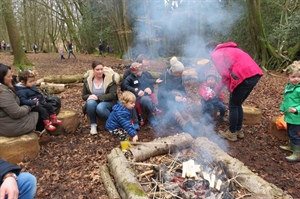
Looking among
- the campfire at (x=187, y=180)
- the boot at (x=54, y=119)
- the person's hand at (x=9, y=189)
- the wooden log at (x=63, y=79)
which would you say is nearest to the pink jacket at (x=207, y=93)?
the campfire at (x=187, y=180)

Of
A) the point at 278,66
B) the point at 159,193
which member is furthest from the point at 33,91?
the point at 278,66

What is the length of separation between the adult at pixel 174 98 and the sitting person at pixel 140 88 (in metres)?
0.25

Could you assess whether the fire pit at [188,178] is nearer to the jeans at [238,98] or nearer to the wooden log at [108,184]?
the wooden log at [108,184]

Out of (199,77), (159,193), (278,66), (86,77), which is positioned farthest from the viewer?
(278,66)

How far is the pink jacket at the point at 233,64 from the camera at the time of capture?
362 centimetres

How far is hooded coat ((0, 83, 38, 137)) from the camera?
3.25 meters

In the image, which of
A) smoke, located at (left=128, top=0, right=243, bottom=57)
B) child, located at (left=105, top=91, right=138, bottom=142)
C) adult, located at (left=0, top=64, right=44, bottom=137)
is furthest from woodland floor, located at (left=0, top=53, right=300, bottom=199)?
smoke, located at (left=128, top=0, right=243, bottom=57)

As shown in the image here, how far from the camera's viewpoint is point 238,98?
3.86 metres

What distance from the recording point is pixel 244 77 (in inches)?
142

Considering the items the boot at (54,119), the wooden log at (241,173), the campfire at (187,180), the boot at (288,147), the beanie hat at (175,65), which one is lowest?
→ the boot at (288,147)

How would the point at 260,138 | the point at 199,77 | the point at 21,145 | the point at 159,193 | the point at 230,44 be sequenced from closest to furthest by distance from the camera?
the point at 159,193 < the point at 21,145 < the point at 230,44 < the point at 260,138 < the point at 199,77

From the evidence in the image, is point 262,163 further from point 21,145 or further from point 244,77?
point 21,145

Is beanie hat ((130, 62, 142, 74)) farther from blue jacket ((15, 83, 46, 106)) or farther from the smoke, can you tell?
the smoke

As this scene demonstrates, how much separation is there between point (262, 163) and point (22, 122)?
3.75 meters
